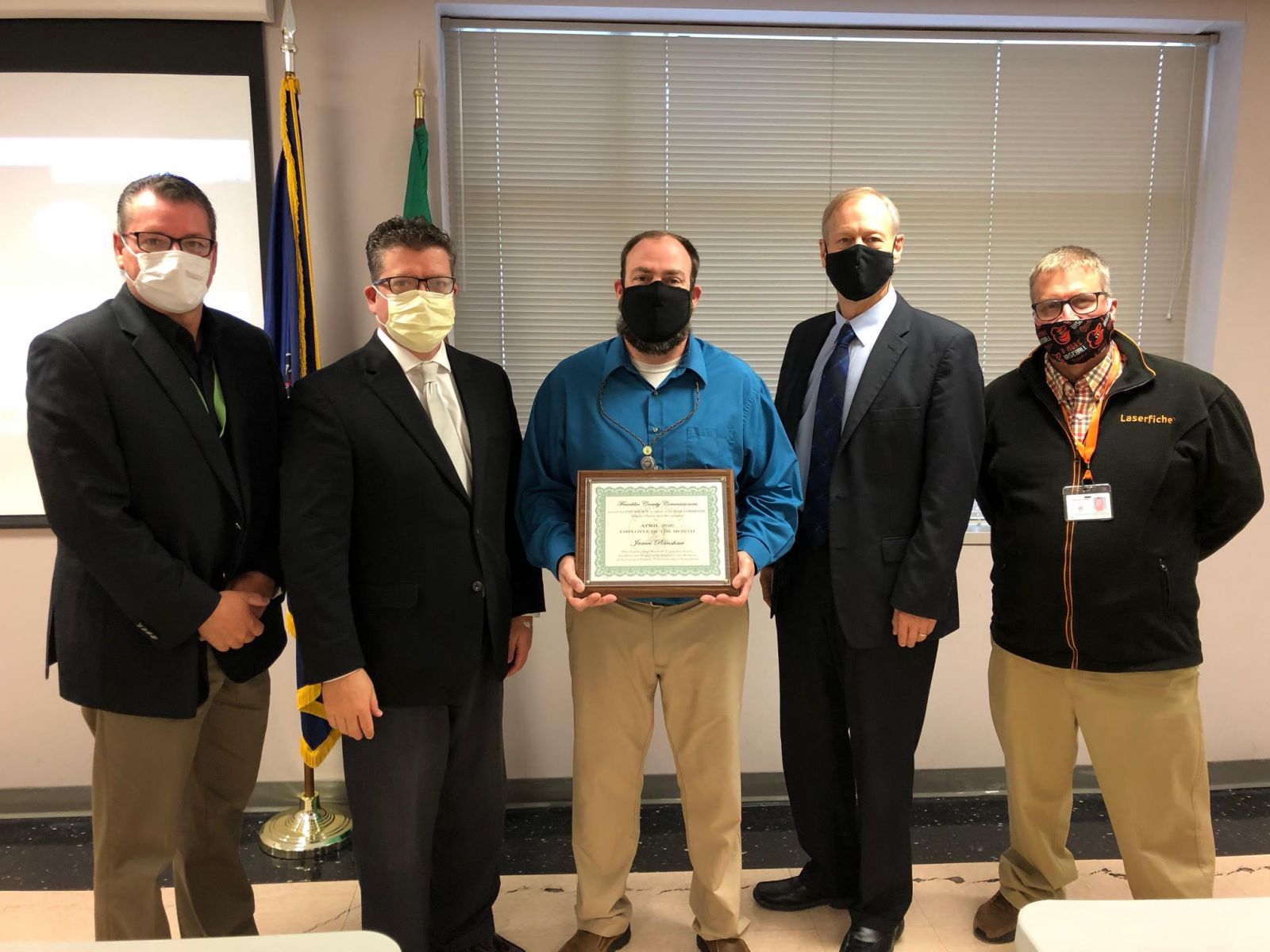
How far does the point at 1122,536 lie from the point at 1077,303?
58 centimetres

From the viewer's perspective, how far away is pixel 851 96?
9.47 ft

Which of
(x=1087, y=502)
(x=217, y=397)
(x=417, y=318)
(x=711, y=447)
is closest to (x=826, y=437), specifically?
(x=711, y=447)

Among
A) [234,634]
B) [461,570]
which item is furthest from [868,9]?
[234,634]

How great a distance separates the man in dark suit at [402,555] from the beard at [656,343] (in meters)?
0.37

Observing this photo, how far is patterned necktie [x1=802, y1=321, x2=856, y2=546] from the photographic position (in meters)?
2.04

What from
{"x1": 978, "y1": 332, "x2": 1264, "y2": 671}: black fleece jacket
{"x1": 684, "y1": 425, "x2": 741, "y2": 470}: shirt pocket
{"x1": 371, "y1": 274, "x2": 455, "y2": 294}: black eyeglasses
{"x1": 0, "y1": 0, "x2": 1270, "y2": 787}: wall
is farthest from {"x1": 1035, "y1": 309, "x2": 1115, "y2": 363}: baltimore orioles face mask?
{"x1": 371, "y1": 274, "x2": 455, "y2": 294}: black eyeglasses

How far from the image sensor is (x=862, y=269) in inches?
77.8

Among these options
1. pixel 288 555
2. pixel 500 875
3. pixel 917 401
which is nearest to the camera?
pixel 288 555

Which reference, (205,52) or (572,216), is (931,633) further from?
(205,52)

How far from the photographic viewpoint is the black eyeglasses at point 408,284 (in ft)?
5.87

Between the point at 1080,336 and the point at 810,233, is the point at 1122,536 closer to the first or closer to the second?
the point at 1080,336

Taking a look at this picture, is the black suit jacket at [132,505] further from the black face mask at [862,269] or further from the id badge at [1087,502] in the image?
the id badge at [1087,502]

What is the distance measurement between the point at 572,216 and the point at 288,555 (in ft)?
5.58

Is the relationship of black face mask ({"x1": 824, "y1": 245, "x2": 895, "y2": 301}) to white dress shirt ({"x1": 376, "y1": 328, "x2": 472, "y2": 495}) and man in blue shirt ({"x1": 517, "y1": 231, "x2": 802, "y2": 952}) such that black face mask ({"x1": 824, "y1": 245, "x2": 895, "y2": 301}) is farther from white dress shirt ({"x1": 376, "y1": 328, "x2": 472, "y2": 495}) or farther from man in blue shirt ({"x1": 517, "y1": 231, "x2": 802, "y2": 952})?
white dress shirt ({"x1": 376, "y1": 328, "x2": 472, "y2": 495})
